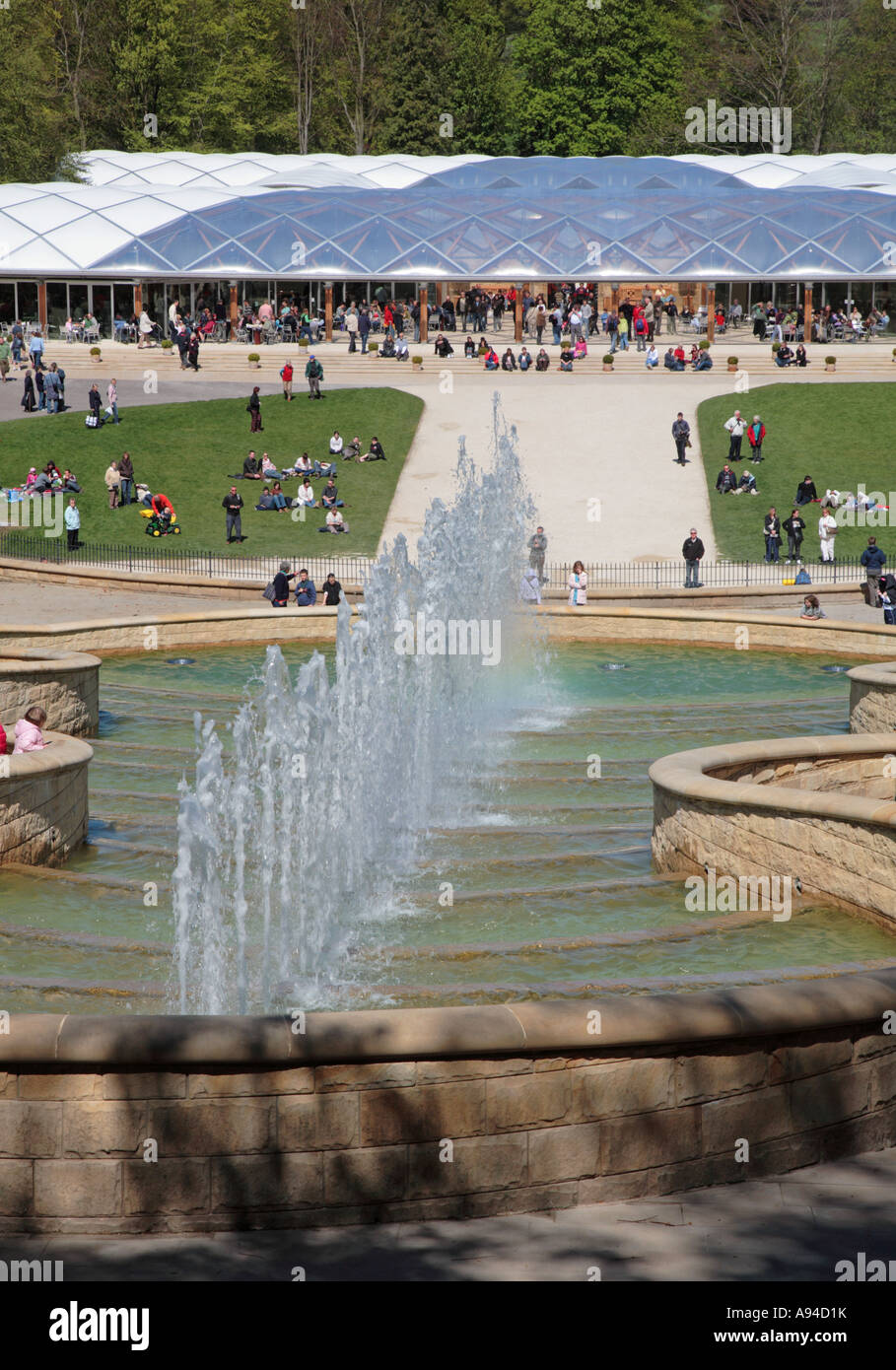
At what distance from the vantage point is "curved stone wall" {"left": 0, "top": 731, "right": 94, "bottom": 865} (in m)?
12.6

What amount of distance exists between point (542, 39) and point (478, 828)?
254 ft

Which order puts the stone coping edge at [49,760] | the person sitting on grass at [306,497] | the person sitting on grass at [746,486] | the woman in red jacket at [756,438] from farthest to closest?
the woman in red jacket at [756,438]
the person sitting on grass at [746,486]
the person sitting on grass at [306,497]
the stone coping edge at [49,760]

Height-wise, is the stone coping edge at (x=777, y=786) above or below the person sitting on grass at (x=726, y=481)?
below

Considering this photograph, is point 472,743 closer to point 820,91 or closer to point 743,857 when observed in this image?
point 743,857

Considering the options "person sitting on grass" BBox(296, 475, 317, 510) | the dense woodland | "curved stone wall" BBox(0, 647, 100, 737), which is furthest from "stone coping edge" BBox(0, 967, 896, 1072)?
the dense woodland

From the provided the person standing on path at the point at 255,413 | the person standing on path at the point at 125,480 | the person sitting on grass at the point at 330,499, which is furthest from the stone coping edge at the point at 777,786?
the person standing on path at the point at 255,413

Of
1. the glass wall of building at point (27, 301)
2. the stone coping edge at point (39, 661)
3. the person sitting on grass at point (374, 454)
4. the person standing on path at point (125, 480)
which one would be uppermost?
the glass wall of building at point (27, 301)

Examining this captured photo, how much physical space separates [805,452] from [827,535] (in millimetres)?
7791

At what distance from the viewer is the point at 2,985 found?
397 inches

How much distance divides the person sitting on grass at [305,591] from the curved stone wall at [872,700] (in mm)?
10428

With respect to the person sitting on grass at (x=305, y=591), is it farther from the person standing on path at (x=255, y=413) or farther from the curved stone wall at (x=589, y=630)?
the person standing on path at (x=255, y=413)

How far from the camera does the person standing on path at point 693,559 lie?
2988 cm

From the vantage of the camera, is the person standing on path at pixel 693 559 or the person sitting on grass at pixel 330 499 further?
the person sitting on grass at pixel 330 499
